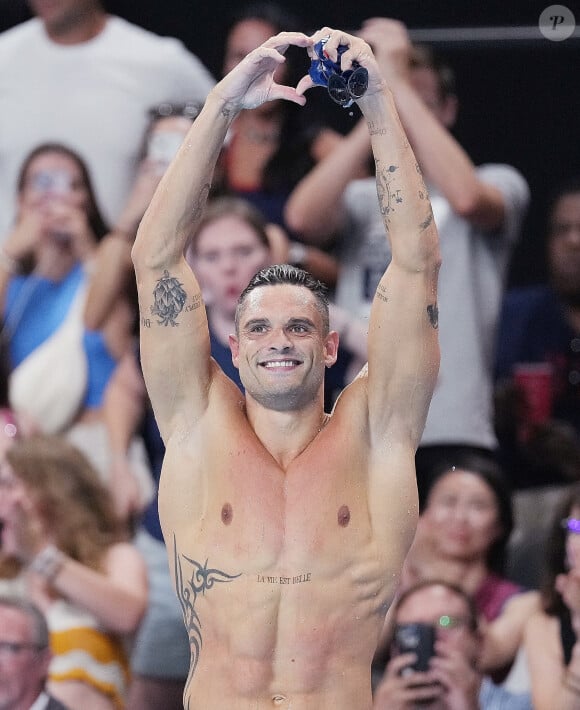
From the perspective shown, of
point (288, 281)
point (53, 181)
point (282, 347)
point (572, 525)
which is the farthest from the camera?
point (53, 181)

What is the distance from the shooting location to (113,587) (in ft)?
13.6

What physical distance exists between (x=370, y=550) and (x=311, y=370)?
1.44ft

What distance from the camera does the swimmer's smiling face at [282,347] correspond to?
9.85ft

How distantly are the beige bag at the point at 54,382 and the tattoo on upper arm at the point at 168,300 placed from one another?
1897mm


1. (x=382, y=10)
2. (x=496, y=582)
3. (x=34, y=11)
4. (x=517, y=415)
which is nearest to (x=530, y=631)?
(x=496, y=582)

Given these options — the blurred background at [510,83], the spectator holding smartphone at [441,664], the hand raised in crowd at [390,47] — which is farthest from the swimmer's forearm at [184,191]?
the blurred background at [510,83]

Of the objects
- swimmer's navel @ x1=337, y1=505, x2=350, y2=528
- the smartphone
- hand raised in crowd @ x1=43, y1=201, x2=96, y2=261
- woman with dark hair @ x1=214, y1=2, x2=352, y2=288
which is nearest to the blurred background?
woman with dark hair @ x1=214, y1=2, x2=352, y2=288

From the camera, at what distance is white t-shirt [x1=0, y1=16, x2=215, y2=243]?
17.0ft

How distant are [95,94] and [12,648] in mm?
2320

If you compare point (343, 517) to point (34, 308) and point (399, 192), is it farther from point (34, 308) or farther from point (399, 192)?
point (34, 308)

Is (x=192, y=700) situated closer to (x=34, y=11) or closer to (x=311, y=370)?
(x=311, y=370)

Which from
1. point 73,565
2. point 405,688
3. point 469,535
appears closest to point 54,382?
point 73,565

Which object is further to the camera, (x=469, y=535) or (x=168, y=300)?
(x=469, y=535)

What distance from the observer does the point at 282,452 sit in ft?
10.1
